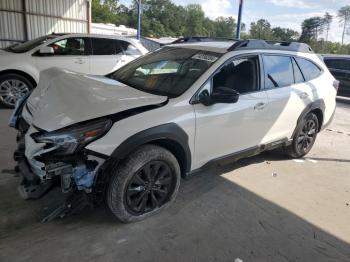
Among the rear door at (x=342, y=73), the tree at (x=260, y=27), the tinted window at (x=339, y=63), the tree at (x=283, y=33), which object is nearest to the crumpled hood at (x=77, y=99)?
the rear door at (x=342, y=73)

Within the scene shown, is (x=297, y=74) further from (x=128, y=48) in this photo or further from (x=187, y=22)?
(x=187, y=22)

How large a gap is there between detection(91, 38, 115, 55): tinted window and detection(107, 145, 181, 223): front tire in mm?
5504

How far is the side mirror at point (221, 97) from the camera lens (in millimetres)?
3494

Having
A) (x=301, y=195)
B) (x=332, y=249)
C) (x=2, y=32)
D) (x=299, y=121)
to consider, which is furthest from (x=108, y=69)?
(x=2, y=32)

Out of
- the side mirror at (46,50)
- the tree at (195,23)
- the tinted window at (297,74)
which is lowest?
the tinted window at (297,74)

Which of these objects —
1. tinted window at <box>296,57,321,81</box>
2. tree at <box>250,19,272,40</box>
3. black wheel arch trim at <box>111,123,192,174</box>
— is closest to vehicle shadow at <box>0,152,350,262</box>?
black wheel arch trim at <box>111,123,192,174</box>

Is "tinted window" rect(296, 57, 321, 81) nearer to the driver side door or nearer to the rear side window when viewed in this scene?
the driver side door

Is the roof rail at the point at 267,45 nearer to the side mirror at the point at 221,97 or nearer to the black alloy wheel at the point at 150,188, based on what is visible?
the side mirror at the point at 221,97

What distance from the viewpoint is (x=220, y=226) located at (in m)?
3.46

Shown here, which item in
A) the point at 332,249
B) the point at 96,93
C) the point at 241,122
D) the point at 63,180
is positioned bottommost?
the point at 332,249

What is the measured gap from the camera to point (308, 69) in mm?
5109

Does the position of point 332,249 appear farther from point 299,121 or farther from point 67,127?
point 67,127

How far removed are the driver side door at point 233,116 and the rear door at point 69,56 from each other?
4.89 meters

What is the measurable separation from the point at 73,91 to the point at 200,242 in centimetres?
186
